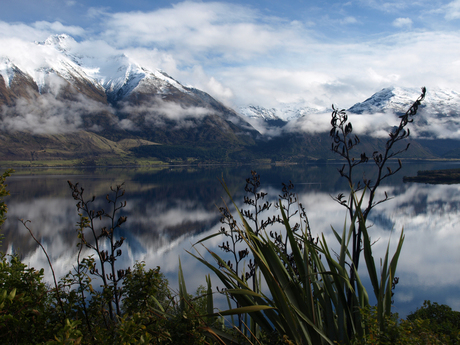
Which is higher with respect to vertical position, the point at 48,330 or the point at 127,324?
the point at 127,324

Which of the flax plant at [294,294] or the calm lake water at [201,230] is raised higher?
the flax plant at [294,294]

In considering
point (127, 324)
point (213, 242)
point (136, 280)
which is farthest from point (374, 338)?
point (213, 242)

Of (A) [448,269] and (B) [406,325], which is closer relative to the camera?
(B) [406,325]

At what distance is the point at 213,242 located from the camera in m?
51.3

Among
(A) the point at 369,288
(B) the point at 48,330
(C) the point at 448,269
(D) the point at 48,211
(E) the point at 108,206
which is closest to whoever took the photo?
(B) the point at 48,330

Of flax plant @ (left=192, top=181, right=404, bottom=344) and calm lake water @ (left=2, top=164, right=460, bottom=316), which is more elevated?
flax plant @ (left=192, top=181, right=404, bottom=344)

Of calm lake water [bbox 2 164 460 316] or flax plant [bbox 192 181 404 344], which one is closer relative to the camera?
flax plant [bbox 192 181 404 344]

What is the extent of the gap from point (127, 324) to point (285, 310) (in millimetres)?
1427

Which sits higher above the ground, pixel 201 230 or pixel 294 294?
pixel 294 294

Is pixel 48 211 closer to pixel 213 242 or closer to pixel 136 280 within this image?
pixel 213 242

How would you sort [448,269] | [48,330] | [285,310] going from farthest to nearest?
[448,269] → [48,330] → [285,310]

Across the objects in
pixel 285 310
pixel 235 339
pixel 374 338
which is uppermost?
pixel 285 310

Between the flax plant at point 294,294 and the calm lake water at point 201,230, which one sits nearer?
the flax plant at point 294,294

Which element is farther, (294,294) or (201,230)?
(201,230)
